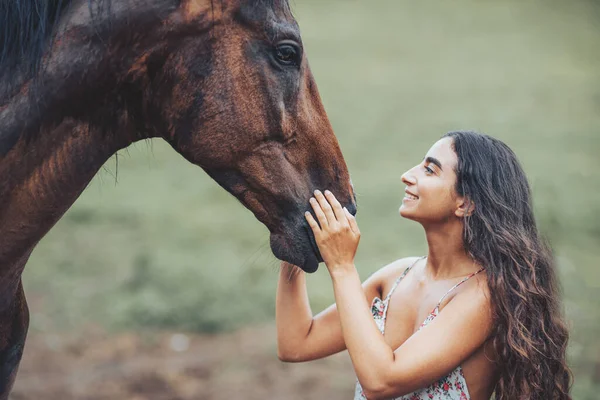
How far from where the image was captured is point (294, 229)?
2262 millimetres

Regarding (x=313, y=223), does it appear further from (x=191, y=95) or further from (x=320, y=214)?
(x=191, y=95)

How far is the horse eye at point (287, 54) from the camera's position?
2102 millimetres

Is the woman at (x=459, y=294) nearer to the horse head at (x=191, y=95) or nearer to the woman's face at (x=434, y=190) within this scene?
the woman's face at (x=434, y=190)

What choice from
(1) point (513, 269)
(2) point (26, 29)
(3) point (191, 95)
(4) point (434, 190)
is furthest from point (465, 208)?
(2) point (26, 29)

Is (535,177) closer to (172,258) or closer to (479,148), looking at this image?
(172,258)

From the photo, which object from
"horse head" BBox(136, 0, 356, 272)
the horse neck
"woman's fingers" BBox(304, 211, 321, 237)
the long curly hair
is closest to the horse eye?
"horse head" BBox(136, 0, 356, 272)

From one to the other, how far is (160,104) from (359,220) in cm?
700

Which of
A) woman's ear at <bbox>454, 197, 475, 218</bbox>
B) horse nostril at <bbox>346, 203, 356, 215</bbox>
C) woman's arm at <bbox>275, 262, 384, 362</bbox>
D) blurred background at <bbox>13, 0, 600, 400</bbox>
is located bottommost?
blurred background at <bbox>13, 0, 600, 400</bbox>

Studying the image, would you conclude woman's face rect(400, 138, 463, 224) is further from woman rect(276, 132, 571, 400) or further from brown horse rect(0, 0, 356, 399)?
brown horse rect(0, 0, 356, 399)

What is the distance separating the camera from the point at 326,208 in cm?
222

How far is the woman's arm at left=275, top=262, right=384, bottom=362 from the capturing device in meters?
2.68

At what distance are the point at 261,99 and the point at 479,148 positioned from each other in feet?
2.65

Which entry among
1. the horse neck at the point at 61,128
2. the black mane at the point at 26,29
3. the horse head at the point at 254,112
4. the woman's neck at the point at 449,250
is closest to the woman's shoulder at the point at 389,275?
the woman's neck at the point at 449,250

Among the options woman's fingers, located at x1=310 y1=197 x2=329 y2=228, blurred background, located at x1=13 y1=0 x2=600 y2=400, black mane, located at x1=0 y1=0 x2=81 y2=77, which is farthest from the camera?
blurred background, located at x1=13 y1=0 x2=600 y2=400
